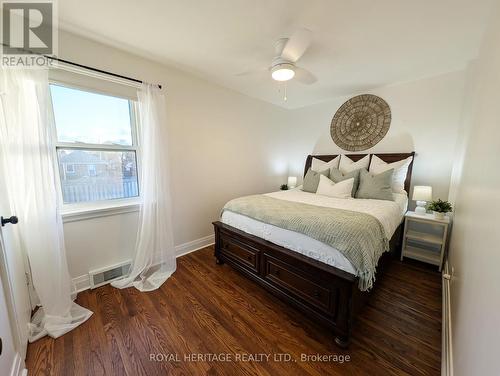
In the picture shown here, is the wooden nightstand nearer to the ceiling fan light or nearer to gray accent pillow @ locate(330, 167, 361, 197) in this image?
gray accent pillow @ locate(330, 167, 361, 197)

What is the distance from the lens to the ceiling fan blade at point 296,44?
1.46 m

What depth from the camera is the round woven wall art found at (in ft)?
9.82

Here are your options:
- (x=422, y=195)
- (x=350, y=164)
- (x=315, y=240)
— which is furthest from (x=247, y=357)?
(x=350, y=164)

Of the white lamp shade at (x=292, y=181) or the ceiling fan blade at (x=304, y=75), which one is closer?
the ceiling fan blade at (x=304, y=75)

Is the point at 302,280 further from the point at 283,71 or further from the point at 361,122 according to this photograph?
the point at 361,122

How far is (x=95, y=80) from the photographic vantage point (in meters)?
1.85

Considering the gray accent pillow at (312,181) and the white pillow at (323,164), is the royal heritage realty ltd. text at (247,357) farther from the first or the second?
the white pillow at (323,164)

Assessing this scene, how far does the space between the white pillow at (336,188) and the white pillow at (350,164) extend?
0.43 metres

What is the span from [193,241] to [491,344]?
2.70 m

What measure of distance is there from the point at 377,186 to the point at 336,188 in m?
0.49

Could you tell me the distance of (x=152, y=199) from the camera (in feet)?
6.91

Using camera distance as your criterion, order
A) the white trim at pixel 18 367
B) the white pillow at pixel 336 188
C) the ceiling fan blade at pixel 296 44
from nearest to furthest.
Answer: the white trim at pixel 18 367
the ceiling fan blade at pixel 296 44
the white pillow at pixel 336 188

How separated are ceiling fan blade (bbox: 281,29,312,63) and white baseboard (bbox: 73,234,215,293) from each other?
2.48 metres

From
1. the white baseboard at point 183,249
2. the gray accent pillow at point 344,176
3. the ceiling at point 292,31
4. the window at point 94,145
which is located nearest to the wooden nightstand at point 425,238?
the gray accent pillow at point 344,176
